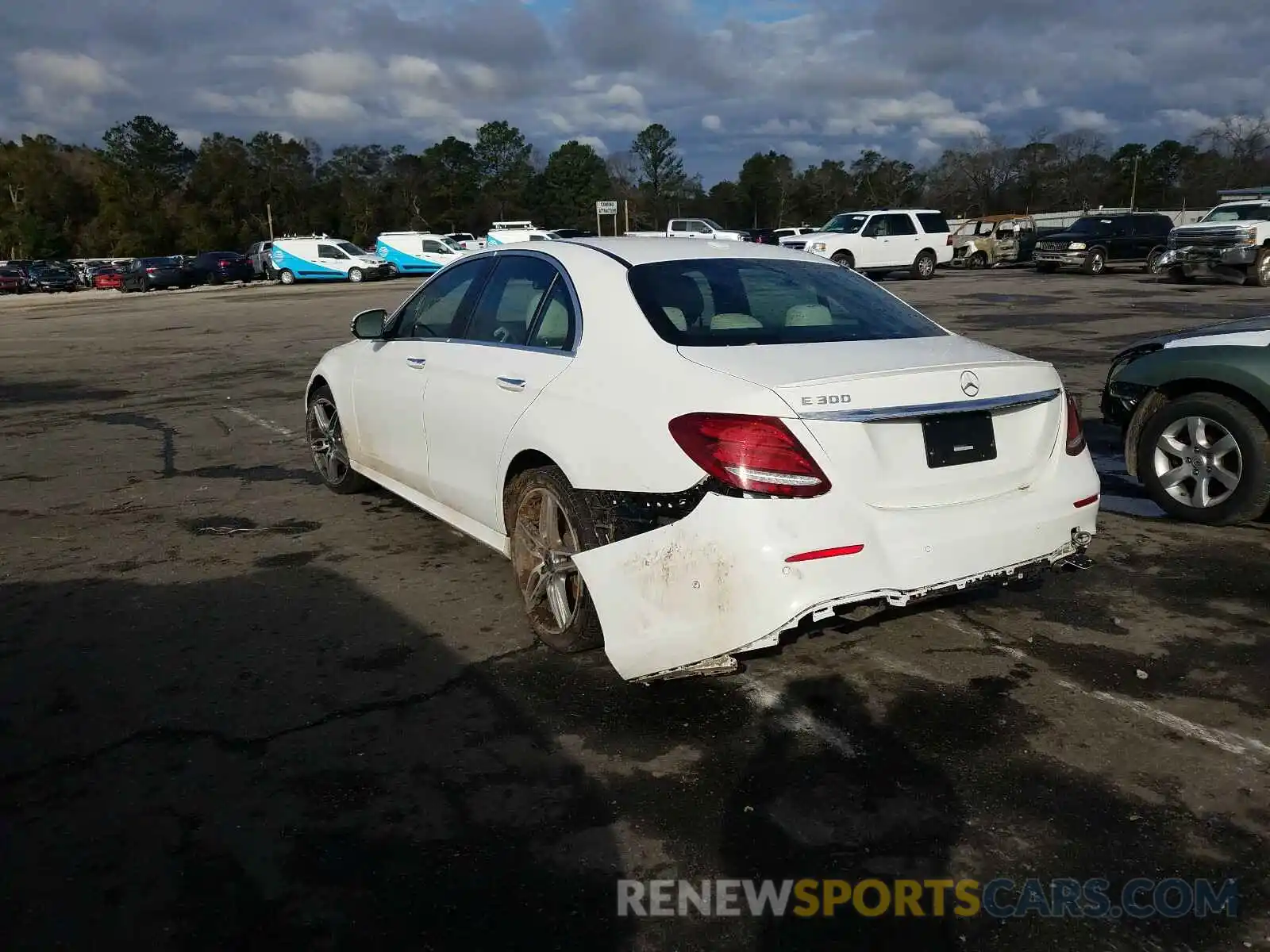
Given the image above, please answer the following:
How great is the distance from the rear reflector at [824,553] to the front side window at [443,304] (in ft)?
8.06

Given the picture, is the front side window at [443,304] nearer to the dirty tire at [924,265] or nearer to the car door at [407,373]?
the car door at [407,373]

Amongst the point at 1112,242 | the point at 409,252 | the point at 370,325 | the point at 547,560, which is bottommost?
the point at 547,560

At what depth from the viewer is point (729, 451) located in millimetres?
3127

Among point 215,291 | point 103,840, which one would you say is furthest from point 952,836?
point 215,291

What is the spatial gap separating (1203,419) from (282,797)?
16.5 feet

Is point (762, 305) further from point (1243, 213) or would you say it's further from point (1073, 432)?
point (1243, 213)

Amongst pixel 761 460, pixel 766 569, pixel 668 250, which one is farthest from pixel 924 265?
pixel 766 569

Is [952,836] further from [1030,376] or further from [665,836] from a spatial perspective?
[1030,376]

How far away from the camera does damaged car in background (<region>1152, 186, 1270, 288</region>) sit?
75.6ft

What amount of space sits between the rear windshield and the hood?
7.28 feet

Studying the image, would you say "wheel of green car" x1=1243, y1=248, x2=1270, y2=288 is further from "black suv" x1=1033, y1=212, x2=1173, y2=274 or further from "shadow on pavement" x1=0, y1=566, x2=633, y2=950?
"shadow on pavement" x1=0, y1=566, x2=633, y2=950

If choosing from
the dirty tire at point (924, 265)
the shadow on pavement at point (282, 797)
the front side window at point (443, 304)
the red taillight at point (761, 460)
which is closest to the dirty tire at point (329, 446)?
the front side window at point (443, 304)

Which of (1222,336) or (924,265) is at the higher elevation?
(924,265)

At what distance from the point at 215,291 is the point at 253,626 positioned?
137 feet
